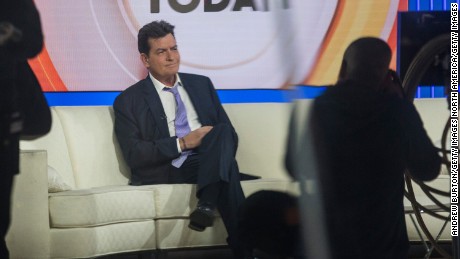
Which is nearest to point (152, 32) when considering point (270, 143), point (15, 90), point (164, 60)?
point (164, 60)

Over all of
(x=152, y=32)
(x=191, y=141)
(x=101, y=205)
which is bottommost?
(x=101, y=205)

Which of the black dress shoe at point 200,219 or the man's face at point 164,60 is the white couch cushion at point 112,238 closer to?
the black dress shoe at point 200,219

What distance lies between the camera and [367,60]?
1.13m

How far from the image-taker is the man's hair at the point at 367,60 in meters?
1.11

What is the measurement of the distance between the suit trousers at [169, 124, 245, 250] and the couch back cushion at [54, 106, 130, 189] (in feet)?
0.50

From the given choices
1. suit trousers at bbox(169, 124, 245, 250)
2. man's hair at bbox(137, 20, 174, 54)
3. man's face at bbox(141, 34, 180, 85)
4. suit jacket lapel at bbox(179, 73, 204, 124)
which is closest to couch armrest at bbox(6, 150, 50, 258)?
suit trousers at bbox(169, 124, 245, 250)

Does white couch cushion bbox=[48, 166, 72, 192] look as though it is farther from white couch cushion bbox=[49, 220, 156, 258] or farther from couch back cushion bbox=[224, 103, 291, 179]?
couch back cushion bbox=[224, 103, 291, 179]

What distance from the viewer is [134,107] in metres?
2.39

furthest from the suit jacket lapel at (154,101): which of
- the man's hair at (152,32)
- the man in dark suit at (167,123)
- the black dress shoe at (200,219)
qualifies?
the black dress shoe at (200,219)

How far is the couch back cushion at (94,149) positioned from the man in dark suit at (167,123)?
0.13 feet

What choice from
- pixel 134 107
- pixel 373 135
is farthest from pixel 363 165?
pixel 134 107

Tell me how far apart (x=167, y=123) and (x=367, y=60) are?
139 centimetres

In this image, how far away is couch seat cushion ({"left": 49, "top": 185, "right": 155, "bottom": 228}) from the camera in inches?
82.6

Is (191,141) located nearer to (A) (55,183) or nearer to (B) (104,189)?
(B) (104,189)
